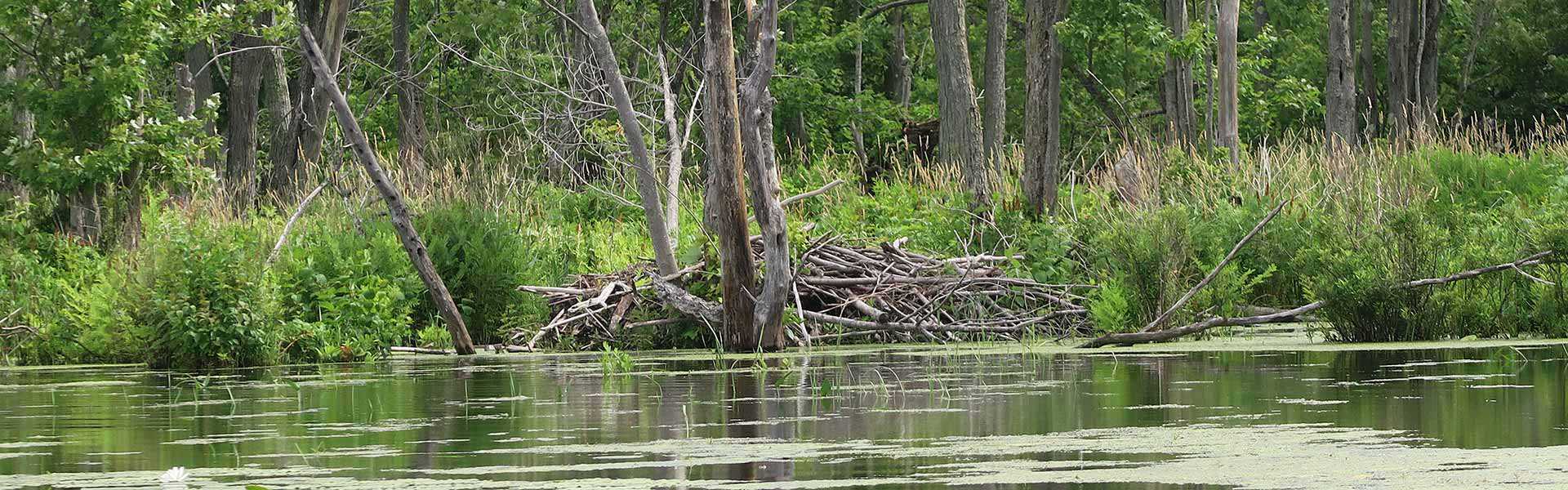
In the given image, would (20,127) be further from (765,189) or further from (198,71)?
(198,71)

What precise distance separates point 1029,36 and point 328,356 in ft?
23.4

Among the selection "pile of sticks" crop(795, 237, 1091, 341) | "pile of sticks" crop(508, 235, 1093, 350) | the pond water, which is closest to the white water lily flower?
the pond water

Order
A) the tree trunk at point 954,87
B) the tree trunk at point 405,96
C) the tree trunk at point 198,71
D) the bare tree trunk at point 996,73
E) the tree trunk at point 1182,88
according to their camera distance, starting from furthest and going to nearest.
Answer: the tree trunk at point 198,71, the tree trunk at point 405,96, the bare tree trunk at point 996,73, the tree trunk at point 1182,88, the tree trunk at point 954,87

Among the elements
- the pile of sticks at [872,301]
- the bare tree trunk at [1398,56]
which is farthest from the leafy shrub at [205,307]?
the bare tree trunk at [1398,56]

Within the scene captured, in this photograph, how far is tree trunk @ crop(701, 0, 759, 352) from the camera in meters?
13.3

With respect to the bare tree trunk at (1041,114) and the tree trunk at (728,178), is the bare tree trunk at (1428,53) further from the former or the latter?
the tree trunk at (728,178)

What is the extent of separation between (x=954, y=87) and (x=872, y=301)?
11.2 meters

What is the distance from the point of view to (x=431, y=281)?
1477 cm

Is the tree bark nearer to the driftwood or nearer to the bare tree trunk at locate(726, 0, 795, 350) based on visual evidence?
the driftwood

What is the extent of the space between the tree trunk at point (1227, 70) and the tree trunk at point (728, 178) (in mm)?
10957

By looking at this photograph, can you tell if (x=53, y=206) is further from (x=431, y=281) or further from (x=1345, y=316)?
(x=1345, y=316)

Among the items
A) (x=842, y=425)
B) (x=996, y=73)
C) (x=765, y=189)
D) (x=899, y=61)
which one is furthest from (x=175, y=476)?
(x=899, y=61)

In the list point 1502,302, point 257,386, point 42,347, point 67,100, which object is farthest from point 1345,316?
point 67,100

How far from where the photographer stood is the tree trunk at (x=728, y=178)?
1327cm
